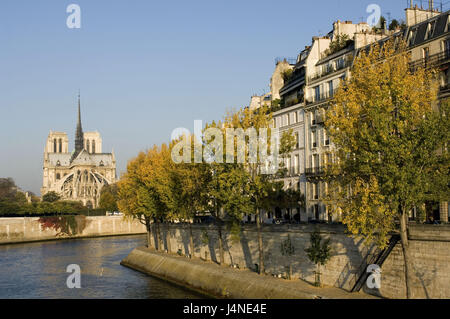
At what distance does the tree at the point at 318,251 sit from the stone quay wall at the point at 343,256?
1.36 ft

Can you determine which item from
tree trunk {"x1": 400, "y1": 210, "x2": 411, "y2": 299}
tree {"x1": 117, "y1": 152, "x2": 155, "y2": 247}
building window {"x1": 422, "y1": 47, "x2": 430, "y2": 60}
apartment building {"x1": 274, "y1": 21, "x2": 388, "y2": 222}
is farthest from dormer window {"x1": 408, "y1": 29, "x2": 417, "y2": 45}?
tree {"x1": 117, "y1": 152, "x2": 155, "y2": 247}

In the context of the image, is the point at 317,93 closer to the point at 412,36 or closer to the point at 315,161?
the point at 315,161

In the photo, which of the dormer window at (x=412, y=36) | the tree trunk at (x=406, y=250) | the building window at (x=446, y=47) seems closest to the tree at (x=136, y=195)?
the dormer window at (x=412, y=36)

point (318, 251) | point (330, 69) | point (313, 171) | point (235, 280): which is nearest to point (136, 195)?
point (313, 171)

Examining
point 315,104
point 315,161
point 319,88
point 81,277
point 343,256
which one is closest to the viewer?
point 343,256

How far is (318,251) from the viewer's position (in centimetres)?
3794

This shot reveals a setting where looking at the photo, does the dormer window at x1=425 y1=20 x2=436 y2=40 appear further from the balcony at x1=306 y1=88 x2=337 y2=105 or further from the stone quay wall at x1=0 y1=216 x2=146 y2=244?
the stone quay wall at x1=0 y1=216 x2=146 y2=244

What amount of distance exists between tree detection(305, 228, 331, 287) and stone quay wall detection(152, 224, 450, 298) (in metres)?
0.42

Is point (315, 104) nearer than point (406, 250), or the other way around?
point (406, 250)

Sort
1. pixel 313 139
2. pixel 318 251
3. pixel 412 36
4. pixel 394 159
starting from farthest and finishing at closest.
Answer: pixel 313 139 → pixel 412 36 → pixel 318 251 → pixel 394 159

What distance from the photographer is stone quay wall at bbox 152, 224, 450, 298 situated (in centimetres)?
2986

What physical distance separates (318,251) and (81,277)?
32172mm

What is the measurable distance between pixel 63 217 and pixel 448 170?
109 m
